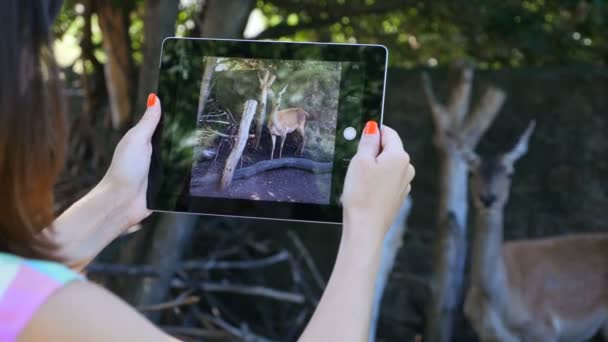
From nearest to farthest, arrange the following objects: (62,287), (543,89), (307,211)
A: (62,287)
(307,211)
(543,89)

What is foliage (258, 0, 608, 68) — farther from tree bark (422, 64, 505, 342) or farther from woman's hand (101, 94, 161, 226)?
woman's hand (101, 94, 161, 226)

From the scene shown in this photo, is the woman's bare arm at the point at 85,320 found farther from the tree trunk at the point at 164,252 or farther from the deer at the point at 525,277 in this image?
the deer at the point at 525,277

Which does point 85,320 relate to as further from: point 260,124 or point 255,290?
point 255,290

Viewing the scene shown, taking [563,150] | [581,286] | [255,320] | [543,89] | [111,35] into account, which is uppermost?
[111,35]

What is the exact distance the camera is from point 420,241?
4.62 m

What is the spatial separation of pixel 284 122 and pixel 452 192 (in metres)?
2.77

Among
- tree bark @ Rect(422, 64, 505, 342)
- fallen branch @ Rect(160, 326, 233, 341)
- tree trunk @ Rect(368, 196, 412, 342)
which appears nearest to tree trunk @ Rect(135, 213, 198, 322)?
fallen branch @ Rect(160, 326, 233, 341)

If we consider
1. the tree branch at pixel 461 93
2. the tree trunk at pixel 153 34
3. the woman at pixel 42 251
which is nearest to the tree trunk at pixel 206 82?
the woman at pixel 42 251

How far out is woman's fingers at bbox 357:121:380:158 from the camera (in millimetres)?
1203

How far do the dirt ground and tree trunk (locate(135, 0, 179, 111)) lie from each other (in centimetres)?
165

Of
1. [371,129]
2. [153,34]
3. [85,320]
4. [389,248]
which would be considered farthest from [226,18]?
[85,320]

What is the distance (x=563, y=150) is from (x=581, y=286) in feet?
2.51

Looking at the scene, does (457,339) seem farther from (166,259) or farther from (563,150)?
(166,259)

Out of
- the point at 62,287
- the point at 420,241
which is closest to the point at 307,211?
the point at 62,287
